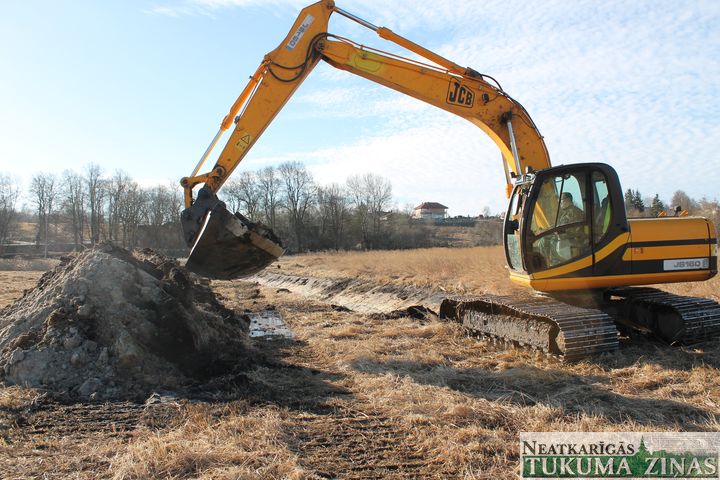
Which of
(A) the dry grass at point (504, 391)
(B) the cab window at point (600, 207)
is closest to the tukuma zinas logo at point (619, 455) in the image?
(A) the dry grass at point (504, 391)

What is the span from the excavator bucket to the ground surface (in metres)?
1.32

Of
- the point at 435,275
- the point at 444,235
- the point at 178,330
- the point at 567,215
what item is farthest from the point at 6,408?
the point at 444,235

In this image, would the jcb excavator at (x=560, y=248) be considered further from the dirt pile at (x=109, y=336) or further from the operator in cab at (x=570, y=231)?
the dirt pile at (x=109, y=336)

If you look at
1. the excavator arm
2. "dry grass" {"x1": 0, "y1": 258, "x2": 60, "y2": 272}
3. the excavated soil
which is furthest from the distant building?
the excavator arm

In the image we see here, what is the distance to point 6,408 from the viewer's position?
4.87 metres

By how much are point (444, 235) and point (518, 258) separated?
177 ft

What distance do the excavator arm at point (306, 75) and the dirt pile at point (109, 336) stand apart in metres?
0.86

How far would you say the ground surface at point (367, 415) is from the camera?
3.59m

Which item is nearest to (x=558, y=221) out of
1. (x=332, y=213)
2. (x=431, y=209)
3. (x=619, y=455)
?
(x=619, y=455)

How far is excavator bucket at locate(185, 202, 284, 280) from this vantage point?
6910 mm

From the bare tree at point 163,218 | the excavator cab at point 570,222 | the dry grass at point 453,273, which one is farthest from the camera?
the bare tree at point 163,218

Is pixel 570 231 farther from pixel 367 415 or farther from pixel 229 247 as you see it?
pixel 229 247

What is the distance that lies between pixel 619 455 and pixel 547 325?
9.57ft

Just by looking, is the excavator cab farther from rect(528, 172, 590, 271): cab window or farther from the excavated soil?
the excavated soil
